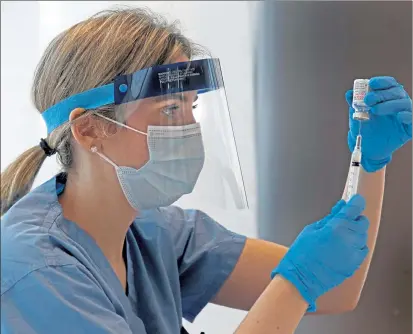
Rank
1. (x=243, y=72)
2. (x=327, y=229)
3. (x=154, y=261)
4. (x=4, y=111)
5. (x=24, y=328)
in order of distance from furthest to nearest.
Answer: (x=4, y=111)
(x=243, y=72)
(x=154, y=261)
(x=327, y=229)
(x=24, y=328)

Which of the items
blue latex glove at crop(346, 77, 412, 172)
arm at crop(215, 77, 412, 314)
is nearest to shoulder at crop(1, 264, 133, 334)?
arm at crop(215, 77, 412, 314)

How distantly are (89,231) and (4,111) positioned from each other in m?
0.78

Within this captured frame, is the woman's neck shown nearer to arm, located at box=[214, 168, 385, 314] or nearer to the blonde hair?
the blonde hair

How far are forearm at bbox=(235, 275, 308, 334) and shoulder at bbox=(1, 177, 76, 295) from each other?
27 cm

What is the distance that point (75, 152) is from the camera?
91cm

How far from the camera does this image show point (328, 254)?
0.81 metres

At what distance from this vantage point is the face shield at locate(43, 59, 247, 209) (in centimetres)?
83

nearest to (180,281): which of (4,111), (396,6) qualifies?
(396,6)

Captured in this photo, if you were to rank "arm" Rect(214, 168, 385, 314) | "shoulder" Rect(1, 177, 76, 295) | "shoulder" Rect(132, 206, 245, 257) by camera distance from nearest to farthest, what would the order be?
"shoulder" Rect(1, 177, 76, 295) < "arm" Rect(214, 168, 385, 314) < "shoulder" Rect(132, 206, 245, 257)

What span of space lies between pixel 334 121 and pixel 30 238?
517mm

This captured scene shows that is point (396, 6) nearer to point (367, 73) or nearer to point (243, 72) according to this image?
point (367, 73)

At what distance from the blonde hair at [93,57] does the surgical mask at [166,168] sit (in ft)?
0.24

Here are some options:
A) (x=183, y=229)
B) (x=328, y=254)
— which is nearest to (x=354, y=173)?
(x=328, y=254)


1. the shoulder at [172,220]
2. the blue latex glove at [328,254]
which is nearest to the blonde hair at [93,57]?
the shoulder at [172,220]
